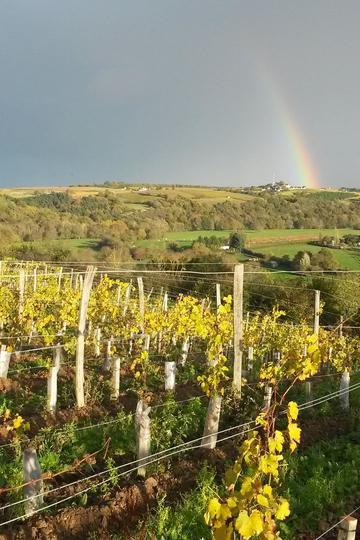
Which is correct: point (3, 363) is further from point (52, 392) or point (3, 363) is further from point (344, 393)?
point (344, 393)

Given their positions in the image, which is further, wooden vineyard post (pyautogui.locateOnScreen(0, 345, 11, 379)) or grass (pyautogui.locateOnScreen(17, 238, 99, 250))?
grass (pyautogui.locateOnScreen(17, 238, 99, 250))

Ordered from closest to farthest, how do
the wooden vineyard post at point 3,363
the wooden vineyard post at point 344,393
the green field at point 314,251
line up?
1. the wooden vineyard post at point 344,393
2. the wooden vineyard post at point 3,363
3. the green field at point 314,251

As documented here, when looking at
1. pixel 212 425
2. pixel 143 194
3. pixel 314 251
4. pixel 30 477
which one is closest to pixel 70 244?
pixel 314 251

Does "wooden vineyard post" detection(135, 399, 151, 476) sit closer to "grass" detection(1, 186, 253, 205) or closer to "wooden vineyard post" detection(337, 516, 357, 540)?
"wooden vineyard post" detection(337, 516, 357, 540)

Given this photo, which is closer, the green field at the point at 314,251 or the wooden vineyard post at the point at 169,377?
the wooden vineyard post at the point at 169,377

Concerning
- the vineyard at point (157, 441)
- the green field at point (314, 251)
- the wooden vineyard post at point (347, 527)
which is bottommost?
the vineyard at point (157, 441)

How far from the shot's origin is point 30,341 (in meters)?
12.2

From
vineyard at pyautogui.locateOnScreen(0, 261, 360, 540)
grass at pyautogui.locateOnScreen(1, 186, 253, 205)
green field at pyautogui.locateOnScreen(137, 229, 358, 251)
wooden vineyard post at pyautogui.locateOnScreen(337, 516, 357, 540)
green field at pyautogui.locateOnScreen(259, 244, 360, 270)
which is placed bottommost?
vineyard at pyautogui.locateOnScreen(0, 261, 360, 540)

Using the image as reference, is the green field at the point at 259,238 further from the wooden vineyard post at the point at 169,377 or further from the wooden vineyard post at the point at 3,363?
the wooden vineyard post at the point at 169,377

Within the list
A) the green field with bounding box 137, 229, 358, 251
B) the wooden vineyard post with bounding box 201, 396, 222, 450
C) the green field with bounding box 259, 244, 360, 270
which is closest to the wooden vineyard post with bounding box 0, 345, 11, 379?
the wooden vineyard post with bounding box 201, 396, 222, 450

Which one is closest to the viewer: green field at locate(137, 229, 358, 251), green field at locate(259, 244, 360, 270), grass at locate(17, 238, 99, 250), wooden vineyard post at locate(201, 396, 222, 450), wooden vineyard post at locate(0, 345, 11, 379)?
wooden vineyard post at locate(201, 396, 222, 450)

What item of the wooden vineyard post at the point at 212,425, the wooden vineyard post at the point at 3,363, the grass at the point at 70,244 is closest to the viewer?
the wooden vineyard post at the point at 212,425

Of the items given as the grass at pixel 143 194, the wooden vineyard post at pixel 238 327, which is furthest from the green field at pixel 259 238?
the wooden vineyard post at pixel 238 327

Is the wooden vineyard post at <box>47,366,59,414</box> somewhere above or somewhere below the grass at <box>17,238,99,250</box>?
below
